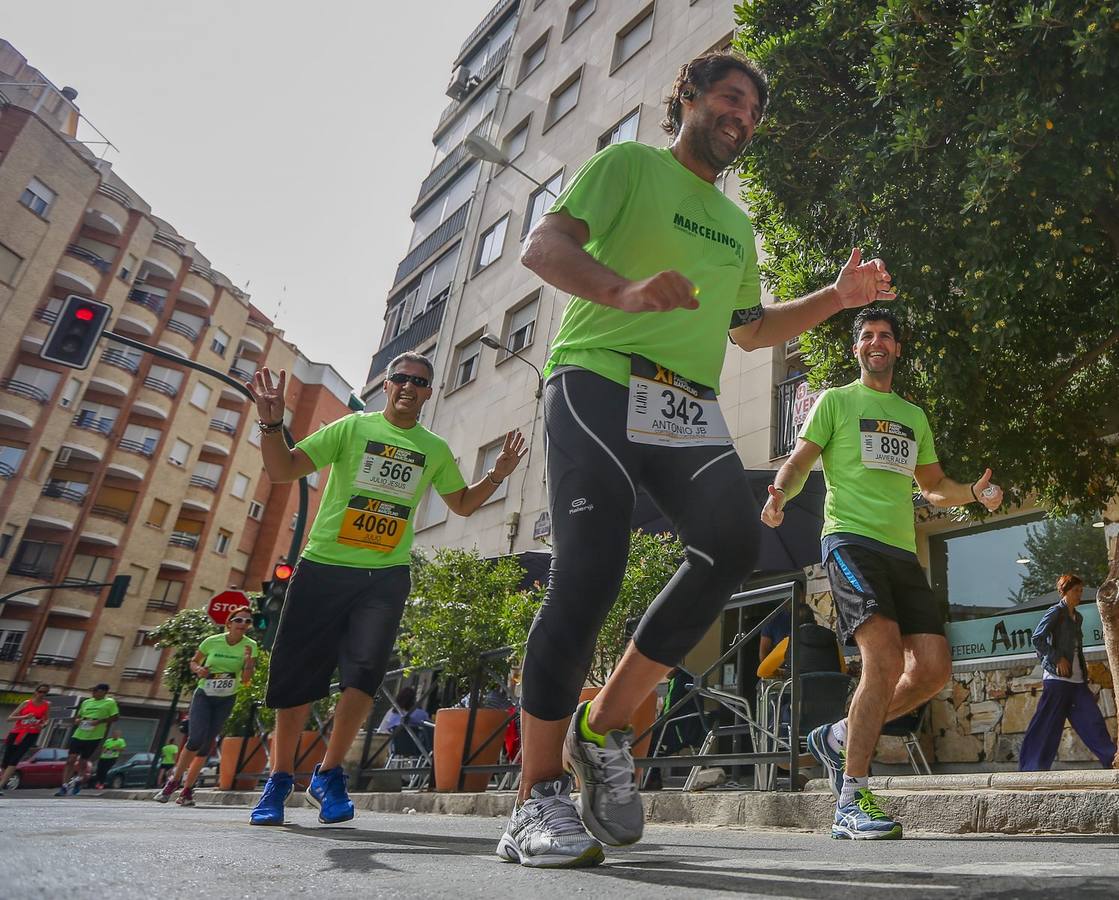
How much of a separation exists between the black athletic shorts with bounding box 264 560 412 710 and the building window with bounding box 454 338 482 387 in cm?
1800

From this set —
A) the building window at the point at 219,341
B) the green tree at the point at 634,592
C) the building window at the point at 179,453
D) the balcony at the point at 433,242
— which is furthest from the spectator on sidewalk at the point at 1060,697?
the building window at the point at 219,341

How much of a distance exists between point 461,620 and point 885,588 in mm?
5434

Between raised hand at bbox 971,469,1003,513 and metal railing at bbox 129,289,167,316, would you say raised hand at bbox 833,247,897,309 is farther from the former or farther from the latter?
metal railing at bbox 129,289,167,316

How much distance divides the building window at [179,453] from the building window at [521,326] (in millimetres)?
34465

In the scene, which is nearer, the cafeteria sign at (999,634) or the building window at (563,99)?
the cafeteria sign at (999,634)

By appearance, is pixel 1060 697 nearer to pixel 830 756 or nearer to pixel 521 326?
pixel 830 756

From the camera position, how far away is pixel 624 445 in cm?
232

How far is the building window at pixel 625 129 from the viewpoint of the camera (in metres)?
19.2

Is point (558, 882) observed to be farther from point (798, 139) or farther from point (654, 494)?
point (798, 139)

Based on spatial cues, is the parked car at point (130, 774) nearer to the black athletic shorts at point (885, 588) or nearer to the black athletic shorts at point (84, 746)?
the black athletic shorts at point (84, 746)

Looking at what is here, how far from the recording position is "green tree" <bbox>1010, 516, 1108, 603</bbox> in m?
9.49

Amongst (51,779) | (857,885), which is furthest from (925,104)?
(51,779)

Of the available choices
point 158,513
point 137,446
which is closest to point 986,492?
point 137,446

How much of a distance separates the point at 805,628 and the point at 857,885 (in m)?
4.54
